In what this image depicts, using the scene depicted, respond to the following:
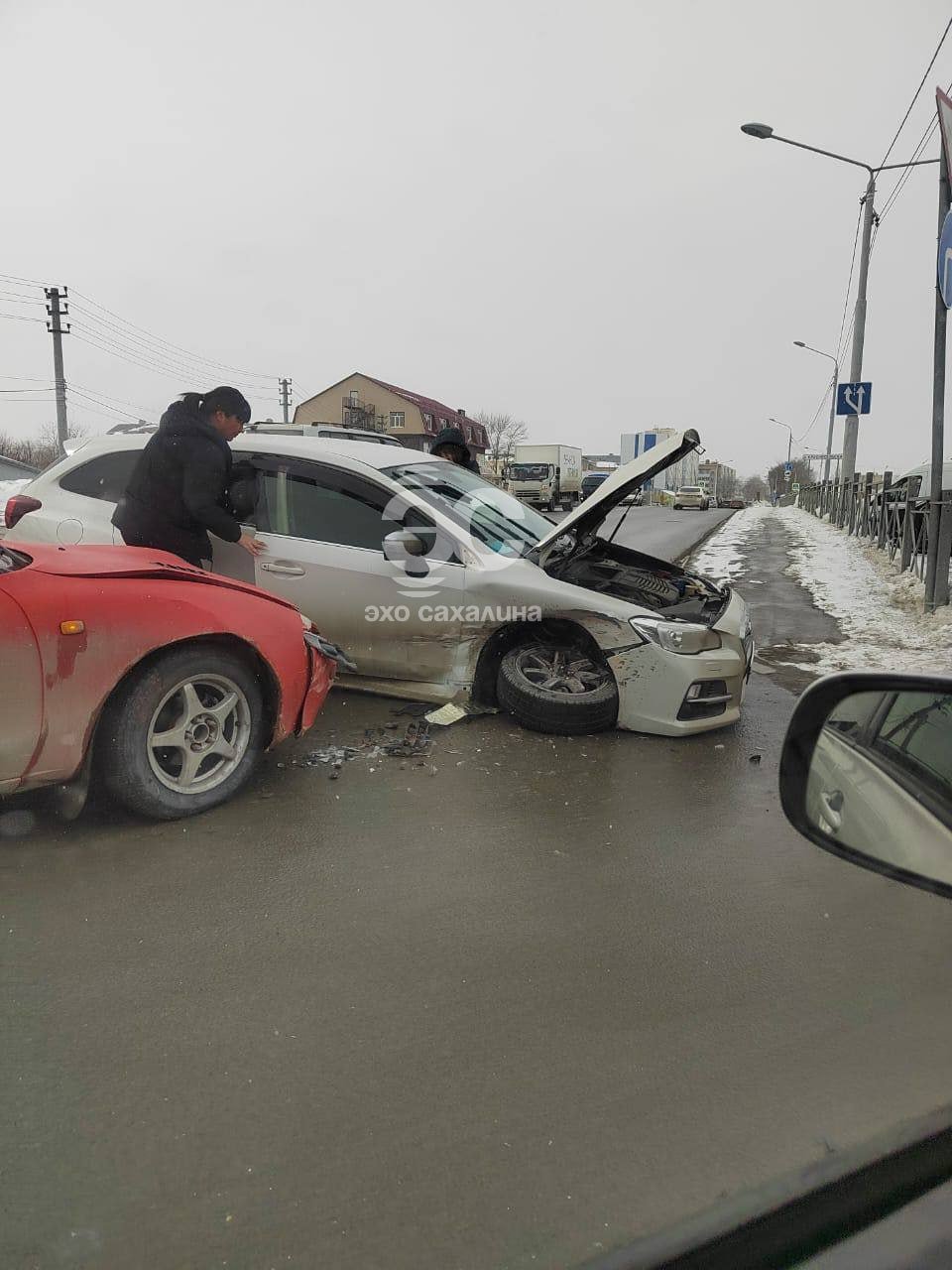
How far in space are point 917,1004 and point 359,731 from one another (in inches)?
127

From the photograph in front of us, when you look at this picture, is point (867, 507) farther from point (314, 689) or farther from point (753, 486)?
point (753, 486)

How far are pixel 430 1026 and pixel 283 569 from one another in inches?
136

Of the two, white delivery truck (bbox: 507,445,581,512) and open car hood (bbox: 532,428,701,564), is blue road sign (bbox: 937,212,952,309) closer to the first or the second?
open car hood (bbox: 532,428,701,564)

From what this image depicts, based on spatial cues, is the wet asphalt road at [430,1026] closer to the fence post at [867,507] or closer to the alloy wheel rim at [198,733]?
the alloy wheel rim at [198,733]

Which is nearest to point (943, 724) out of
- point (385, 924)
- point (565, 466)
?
point (385, 924)

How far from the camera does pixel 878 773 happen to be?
157cm

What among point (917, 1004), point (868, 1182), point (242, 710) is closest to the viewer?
point (868, 1182)

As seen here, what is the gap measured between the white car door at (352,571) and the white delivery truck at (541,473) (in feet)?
108

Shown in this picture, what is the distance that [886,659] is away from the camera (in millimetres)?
6914

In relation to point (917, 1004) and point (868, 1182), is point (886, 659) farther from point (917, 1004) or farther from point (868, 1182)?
point (868, 1182)

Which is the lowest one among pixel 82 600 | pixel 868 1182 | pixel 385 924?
pixel 385 924

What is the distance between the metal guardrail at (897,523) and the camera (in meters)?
8.89

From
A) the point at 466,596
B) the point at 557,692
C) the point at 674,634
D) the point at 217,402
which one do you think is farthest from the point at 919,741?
the point at 217,402

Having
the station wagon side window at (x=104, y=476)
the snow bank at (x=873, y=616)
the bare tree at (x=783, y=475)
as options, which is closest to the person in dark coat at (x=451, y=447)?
the station wagon side window at (x=104, y=476)
